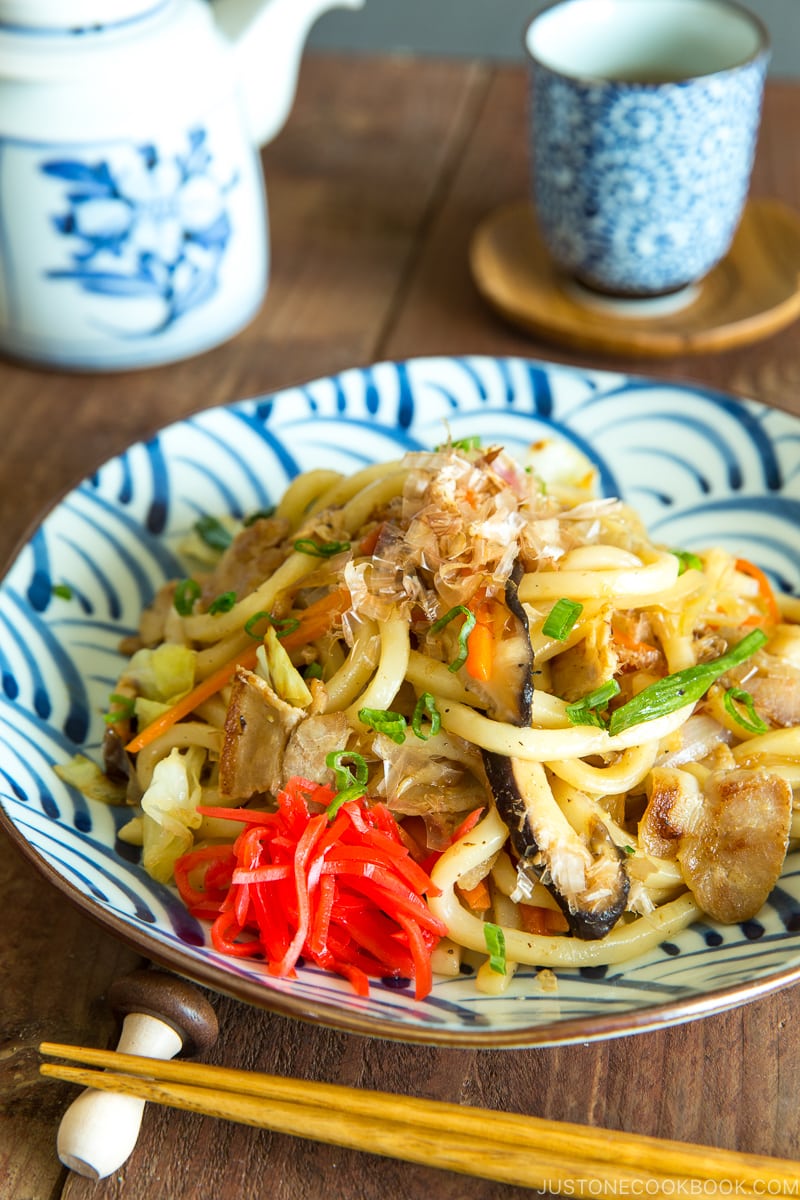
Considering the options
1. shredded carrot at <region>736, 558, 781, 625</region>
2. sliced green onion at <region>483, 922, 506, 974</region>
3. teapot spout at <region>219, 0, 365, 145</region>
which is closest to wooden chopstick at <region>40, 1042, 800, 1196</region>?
sliced green onion at <region>483, 922, 506, 974</region>

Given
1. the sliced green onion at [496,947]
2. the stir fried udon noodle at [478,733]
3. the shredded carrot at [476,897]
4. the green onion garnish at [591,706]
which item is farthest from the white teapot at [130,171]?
the sliced green onion at [496,947]

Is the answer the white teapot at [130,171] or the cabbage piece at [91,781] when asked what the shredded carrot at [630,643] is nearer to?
the cabbage piece at [91,781]

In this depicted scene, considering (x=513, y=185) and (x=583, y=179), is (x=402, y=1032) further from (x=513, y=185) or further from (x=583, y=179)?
(x=513, y=185)

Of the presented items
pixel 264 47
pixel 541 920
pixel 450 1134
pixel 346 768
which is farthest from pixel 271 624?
pixel 264 47

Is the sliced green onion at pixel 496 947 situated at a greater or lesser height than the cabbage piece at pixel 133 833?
greater

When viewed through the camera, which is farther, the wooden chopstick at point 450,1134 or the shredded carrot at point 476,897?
the shredded carrot at point 476,897

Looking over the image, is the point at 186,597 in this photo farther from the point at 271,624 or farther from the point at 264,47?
the point at 264,47

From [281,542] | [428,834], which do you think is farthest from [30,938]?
[281,542]
